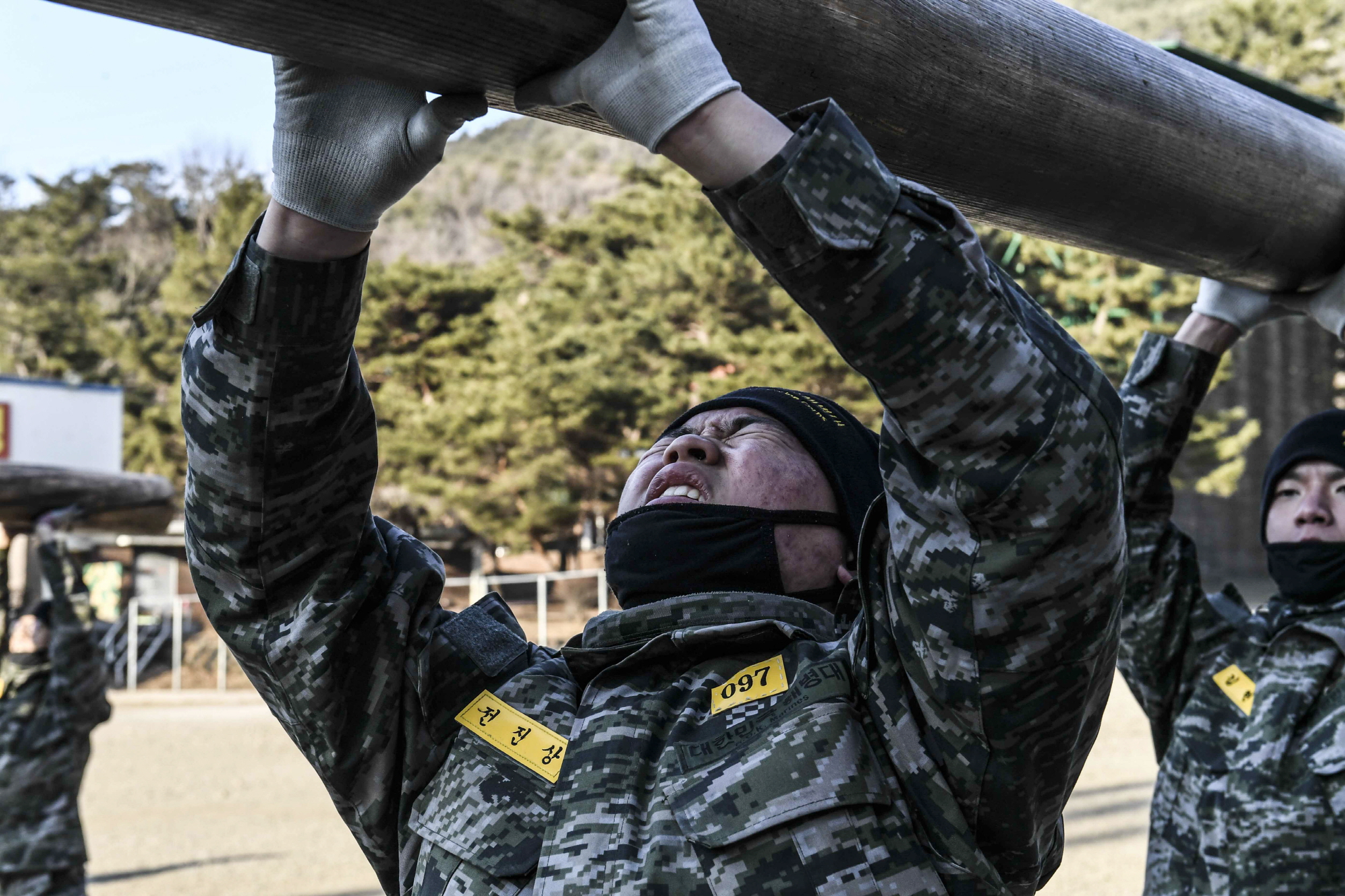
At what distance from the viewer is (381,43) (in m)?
1.07

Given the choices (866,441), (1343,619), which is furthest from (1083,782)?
(866,441)

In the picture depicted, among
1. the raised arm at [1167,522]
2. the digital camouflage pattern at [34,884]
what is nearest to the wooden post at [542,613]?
the digital camouflage pattern at [34,884]

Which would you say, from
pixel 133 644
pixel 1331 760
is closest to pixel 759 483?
pixel 1331 760

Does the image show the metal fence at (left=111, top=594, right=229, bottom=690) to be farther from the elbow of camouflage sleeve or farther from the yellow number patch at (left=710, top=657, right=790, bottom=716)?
the elbow of camouflage sleeve

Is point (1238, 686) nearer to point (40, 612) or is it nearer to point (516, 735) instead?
point (516, 735)

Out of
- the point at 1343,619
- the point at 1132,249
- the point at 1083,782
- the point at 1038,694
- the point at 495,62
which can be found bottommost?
the point at 1083,782

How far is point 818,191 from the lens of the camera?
1.17 meters

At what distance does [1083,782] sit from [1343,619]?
28.7 ft

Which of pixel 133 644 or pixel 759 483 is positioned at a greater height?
pixel 759 483

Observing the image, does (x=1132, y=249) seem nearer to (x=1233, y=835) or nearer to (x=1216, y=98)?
(x=1216, y=98)

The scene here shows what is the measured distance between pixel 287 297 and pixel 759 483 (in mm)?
A: 700

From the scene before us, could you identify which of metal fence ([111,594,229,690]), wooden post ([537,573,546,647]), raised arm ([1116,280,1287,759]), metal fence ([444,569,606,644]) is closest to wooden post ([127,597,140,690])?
metal fence ([111,594,229,690])

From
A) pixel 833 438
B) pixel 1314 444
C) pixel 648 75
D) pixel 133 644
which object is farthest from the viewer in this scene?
pixel 133 644

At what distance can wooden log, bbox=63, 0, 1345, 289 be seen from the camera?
107 centimetres
